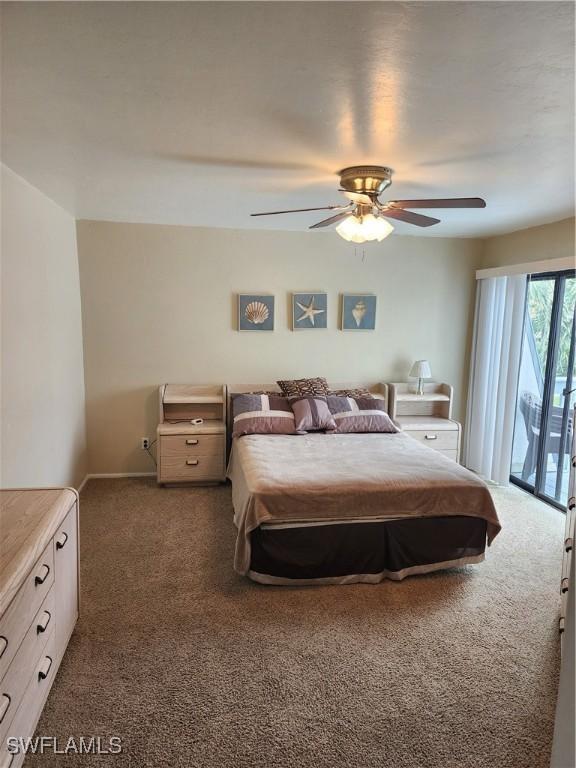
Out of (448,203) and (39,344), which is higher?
(448,203)

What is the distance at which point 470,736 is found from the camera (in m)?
1.96

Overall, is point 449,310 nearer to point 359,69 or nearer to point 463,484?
point 463,484

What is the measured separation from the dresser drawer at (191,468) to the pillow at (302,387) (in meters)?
0.83

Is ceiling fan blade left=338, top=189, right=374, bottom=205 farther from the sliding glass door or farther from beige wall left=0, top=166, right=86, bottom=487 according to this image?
the sliding glass door

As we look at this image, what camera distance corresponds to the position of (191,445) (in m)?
4.52

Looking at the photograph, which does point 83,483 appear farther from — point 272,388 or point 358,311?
point 358,311

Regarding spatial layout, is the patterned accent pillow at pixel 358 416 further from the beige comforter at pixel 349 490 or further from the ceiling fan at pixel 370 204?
the ceiling fan at pixel 370 204

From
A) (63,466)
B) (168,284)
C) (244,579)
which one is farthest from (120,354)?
(244,579)

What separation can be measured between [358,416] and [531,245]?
2.09 m

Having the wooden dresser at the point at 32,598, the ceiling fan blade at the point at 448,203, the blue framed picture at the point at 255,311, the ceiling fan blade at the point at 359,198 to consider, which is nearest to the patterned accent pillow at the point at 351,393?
the blue framed picture at the point at 255,311

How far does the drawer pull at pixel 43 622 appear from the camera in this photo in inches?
74.2

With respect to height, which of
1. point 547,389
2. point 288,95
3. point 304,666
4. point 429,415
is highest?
point 288,95

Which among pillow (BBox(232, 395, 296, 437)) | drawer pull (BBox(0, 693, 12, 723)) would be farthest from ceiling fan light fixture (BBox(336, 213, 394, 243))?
drawer pull (BBox(0, 693, 12, 723))

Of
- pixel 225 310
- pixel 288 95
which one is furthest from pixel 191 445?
pixel 288 95
